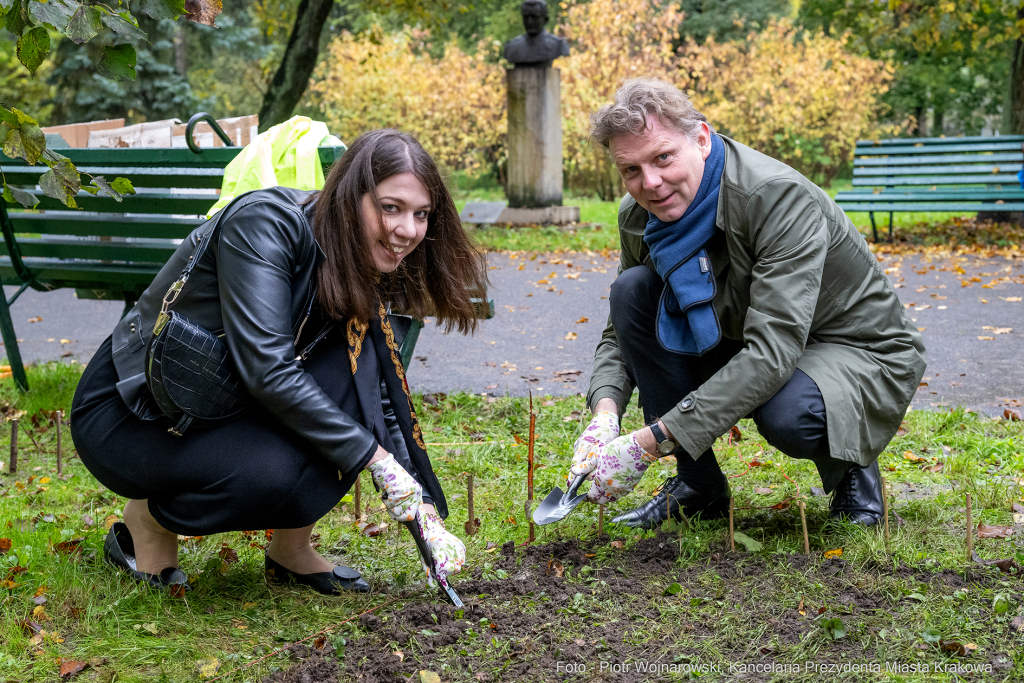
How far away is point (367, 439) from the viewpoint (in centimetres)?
223

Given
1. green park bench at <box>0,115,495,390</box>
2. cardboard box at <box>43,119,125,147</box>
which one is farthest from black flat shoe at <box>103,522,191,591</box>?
cardboard box at <box>43,119,125,147</box>

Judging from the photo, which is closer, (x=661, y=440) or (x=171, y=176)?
(x=661, y=440)

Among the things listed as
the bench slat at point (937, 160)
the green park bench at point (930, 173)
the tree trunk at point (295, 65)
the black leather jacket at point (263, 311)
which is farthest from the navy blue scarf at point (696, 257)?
the tree trunk at point (295, 65)

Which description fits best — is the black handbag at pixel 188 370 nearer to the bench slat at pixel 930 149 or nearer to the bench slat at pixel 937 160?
A: the bench slat at pixel 937 160

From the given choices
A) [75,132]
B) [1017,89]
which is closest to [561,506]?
[75,132]

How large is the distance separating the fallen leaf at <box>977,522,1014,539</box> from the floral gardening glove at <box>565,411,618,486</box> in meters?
1.19

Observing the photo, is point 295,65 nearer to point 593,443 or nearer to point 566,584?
point 593,443

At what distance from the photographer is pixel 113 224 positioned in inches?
162

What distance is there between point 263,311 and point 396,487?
55 centimetres

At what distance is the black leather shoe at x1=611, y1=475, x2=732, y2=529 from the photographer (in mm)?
2896

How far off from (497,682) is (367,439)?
66cm

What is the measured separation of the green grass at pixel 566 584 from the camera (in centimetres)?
216

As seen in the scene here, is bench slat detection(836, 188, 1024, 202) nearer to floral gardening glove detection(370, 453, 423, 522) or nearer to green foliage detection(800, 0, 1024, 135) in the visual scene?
green foliage detection(800, 0, 1024, 135)

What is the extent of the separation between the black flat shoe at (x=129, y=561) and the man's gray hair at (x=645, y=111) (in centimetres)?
175
